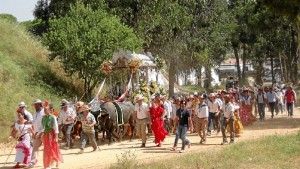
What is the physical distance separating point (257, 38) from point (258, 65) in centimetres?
1568

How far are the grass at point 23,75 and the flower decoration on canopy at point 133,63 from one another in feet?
17.0

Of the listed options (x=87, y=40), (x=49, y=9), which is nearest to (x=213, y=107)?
(x=87, y=40)

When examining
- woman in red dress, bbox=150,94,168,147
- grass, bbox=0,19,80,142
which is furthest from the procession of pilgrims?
grass, bbox=0,19,80,142

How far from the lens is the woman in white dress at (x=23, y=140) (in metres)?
13.1

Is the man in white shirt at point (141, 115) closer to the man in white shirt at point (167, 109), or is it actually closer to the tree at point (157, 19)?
the man in white shirt at point (167, 109)

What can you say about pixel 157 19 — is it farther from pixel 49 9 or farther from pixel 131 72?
pixel 131 72

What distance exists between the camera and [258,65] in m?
73.6

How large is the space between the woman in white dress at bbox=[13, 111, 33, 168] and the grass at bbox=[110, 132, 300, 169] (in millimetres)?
2635

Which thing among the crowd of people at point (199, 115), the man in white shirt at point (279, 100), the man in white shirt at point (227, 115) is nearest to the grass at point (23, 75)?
the crowd of people at point (199, 115)

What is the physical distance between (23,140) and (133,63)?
808 centimetres

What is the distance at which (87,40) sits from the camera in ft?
82.6

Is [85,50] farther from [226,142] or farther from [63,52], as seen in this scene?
[226,142]

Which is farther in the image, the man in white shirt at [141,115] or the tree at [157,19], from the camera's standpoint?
the tree at [157,19]

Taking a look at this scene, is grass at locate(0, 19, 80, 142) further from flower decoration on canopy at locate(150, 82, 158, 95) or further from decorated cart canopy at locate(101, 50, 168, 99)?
flower decoration on canopy at locate(150, 82, 158, 95)
